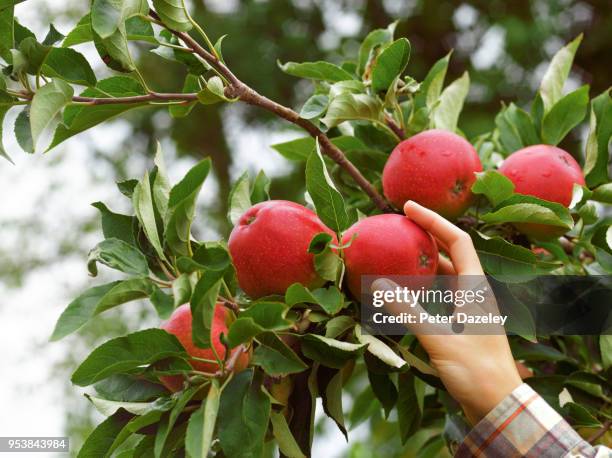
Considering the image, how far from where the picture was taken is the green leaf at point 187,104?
67 centimetres

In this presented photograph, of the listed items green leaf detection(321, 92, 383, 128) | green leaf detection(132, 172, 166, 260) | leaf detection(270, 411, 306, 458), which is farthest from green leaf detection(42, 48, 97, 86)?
leaf detection(270, 411, 306, 458)

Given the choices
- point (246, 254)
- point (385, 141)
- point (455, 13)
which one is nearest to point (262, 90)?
point (455, 13)

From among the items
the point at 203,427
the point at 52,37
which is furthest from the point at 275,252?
the point at 52,37

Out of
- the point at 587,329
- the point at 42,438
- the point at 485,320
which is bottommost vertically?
the point at 42,438

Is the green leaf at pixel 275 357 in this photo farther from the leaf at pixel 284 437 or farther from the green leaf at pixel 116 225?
the green leaf at pixel 116 225

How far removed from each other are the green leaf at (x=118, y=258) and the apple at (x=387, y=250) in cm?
18

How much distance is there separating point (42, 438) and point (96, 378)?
1.03 ft

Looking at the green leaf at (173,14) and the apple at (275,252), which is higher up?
the green leaf at (173,14)

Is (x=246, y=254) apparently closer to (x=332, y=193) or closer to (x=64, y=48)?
(x=332, y=193)

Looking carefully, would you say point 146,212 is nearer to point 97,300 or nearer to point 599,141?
point 97,300

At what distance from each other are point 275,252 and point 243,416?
0.14m

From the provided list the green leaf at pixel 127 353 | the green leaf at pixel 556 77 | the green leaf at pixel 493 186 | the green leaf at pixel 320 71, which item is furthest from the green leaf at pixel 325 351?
the green leaf at pixel 556 77

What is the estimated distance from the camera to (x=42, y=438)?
2.63ft

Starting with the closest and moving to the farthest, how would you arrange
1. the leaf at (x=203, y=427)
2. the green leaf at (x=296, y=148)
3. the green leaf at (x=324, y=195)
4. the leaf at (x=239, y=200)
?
1. the leaf at (x=203, y=427)
2. the green leaf at (x=324, y=195)
3. the leaf at (x=239, y=200)
4. the green leaf at (x=296, y=148)
